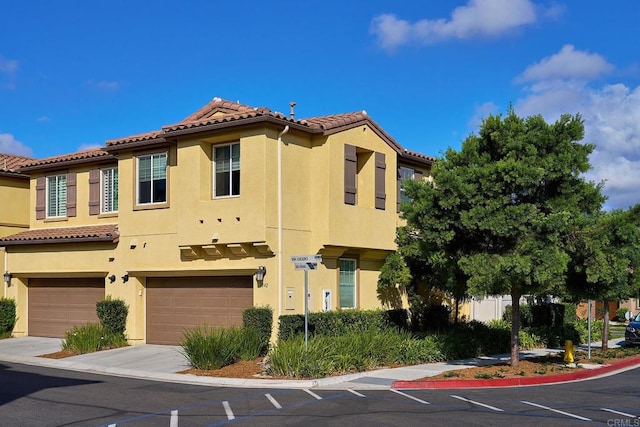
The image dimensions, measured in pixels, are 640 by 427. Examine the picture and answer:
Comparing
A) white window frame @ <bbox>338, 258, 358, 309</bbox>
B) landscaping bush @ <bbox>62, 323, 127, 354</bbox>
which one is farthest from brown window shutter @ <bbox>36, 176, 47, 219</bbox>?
white window frame @ <bbox>338, 258, 358, 309</bbox>

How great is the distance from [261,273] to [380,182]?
5.49 meters

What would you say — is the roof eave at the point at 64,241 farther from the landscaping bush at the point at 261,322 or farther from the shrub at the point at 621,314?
the shrub at the point at 621,314

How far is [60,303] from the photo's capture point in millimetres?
26219

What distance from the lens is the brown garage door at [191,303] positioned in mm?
21875

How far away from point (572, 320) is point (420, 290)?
8420 millimetres

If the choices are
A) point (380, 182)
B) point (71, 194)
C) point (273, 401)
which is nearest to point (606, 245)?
point (380, 182)

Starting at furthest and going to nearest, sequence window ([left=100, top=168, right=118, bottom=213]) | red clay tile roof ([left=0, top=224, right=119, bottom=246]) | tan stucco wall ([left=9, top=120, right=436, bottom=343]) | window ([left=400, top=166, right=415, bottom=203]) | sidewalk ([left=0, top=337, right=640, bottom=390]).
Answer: window ([left=400, top=166, right=415, bottom=203]) < window ([left=100, top=168, right=118, bottom=213]) < red clay tile roof ([left=0, top=224, right=119, bottom=246]) < tan stucco wall ([left=9, top=120, right=436, bottom=343]) < sidewalk ([left=0, top=337, right=640, bottom=390])

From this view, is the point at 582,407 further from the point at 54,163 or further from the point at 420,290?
the point at 54,163

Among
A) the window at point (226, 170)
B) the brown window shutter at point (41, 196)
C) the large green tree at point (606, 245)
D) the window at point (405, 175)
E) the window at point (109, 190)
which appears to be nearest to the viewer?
the large green tree at point (606, 245)

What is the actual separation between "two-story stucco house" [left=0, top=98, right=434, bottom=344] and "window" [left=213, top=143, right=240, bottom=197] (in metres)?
0.04

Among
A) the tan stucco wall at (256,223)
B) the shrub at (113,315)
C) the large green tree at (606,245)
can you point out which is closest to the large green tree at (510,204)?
the large green tree at (606,245)

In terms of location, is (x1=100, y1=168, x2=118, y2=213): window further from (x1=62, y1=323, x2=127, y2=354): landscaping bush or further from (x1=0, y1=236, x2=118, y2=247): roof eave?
(x1=62, y1=323, x2=127, y2=354): landscaping bush

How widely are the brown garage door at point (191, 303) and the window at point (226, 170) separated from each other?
2.68m

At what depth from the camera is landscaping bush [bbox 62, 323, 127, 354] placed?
21.7 metres
